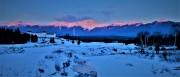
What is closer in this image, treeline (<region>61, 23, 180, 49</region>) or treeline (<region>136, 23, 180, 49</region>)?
treeline (<region>136, 23, 180, 49</region>)

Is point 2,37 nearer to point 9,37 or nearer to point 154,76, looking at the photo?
point 9,37

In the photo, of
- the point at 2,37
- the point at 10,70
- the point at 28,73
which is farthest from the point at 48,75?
→ the point at 2,37

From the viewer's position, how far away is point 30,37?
Answer: 7056 centimetres

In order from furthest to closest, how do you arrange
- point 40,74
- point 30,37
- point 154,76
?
point 30,37
point 154,76
point 40,74

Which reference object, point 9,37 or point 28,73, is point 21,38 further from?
point 28,73

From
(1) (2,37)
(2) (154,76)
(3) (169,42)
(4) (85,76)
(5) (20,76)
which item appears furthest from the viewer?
(3) (169,42)

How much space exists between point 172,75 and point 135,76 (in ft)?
8.35

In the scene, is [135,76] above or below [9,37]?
below

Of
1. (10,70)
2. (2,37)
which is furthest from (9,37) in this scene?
(10,70)

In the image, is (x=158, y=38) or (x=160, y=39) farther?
(x=158, y=38)

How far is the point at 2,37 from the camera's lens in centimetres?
4828

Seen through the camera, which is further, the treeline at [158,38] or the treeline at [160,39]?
the treeline at [158,38]

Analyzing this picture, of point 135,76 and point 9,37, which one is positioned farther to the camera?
point 9,37

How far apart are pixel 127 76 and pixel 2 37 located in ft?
144
